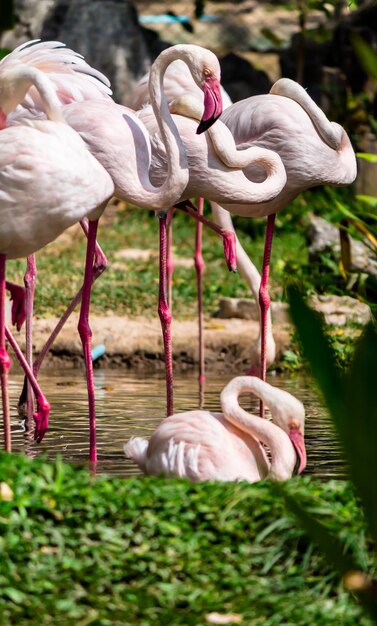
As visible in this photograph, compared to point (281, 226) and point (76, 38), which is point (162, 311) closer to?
point (281, 226)

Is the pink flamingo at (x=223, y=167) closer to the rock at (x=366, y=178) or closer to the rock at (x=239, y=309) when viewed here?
the rock at (x=239, y=309)

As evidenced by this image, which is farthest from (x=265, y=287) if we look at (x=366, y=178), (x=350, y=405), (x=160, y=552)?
(x=366, y=178)

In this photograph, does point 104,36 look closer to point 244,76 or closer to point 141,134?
point 244,76

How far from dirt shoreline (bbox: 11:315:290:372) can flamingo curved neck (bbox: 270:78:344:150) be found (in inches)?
77.3

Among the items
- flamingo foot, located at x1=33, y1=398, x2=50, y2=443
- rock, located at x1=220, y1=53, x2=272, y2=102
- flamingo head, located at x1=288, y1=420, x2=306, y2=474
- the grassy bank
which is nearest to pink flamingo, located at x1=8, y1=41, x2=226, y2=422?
flamingo foot, located at x1=33, y1=398, x2=50, y2=443

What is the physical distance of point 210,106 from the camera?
16.1 ft

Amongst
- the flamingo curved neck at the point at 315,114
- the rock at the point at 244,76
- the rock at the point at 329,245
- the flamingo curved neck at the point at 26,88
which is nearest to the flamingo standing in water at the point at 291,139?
the flamingo curved neck at the point at 315,114

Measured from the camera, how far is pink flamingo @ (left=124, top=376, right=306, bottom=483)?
3.92m

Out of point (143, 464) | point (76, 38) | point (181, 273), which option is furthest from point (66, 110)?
point (76, 38)

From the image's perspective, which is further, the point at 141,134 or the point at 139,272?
the point at 139,272

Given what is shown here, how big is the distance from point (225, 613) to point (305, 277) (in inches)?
213

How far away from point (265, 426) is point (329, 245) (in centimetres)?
460

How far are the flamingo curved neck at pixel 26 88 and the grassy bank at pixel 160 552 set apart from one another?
151cm

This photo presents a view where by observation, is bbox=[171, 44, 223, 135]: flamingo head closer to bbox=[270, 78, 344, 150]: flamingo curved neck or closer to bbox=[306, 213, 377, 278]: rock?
bbox=[270, 78, 344, 150]: flamingo curved neck
